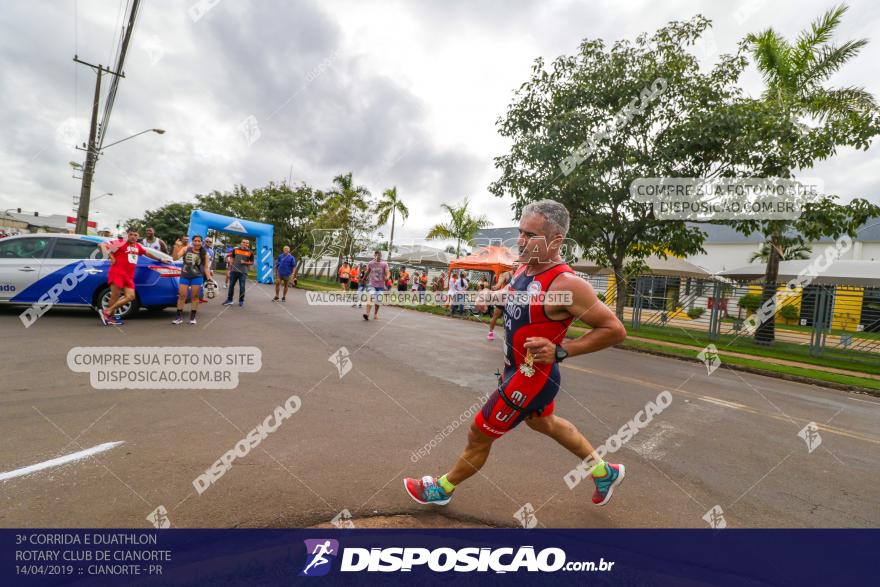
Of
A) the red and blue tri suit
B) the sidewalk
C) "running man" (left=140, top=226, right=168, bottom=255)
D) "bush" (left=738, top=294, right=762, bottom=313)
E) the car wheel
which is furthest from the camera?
"bush" (left=738, top=294, right=762, bottom=313)

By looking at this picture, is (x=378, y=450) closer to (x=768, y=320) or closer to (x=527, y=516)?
(x=527, y=516)

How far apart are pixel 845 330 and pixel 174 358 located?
1585 centimetres

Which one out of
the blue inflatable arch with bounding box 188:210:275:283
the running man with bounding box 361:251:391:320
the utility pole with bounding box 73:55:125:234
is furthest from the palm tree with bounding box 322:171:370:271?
the running man with bounding box 361:251:391:320

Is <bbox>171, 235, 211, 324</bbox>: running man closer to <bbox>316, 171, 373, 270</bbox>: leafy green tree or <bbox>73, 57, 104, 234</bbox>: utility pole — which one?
<bbox>73, 57, 104, 234</bbox>: utility pole

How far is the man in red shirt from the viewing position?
7816mm

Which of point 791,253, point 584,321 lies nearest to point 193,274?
point 584,321

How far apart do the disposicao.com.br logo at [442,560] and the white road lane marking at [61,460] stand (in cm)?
193

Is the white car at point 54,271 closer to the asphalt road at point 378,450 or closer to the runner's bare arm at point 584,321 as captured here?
the asphalt road at point 378,450

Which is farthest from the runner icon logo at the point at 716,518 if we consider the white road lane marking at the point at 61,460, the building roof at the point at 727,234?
the building roof at the point at 727,234

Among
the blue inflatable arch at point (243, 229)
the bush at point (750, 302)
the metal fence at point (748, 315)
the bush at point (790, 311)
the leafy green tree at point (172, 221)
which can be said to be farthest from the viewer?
the leafy green tree at point (172, 221)

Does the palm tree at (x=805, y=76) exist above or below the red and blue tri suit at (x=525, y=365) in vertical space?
above

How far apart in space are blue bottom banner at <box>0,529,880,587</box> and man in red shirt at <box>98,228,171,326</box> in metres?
7.06

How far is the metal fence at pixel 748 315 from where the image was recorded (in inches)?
460

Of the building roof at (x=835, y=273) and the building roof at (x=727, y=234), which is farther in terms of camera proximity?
the building roof at (x=727, y=234)
